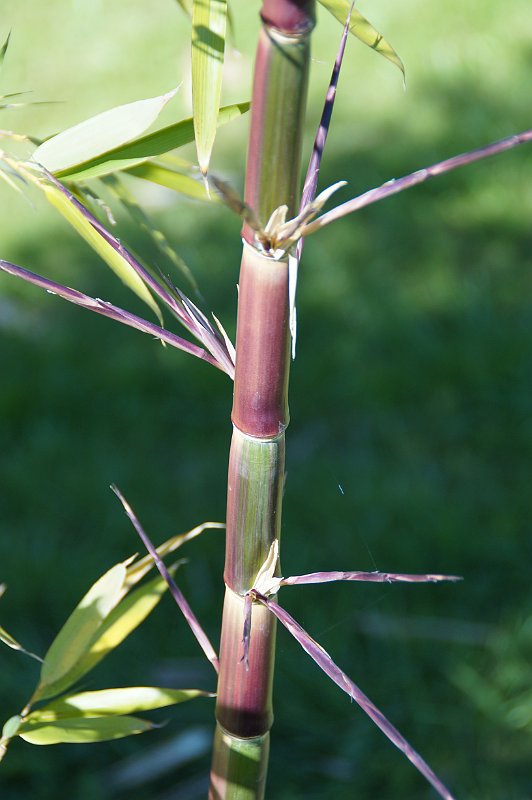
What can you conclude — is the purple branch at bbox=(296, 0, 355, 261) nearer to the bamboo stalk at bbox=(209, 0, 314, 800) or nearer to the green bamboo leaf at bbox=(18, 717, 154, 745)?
the bamboo stalk at bbox=(209, 0, 314, 800)

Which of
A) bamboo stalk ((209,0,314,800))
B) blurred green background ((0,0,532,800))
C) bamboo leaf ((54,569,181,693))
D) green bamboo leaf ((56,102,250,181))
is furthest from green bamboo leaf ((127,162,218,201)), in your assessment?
blurred green background ((0,0,532,800))

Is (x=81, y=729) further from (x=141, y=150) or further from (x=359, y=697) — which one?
(x=141, y=150)

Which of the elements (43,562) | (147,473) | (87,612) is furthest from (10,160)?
(147,473)

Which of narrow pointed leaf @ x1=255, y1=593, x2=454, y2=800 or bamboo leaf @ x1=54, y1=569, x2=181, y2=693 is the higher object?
narrow pointed leaf @ x1=255, y1=593, x2=454, y2=800

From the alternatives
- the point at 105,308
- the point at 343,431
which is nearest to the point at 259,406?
the point at 105,308

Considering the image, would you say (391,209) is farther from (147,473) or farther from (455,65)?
(147,473)

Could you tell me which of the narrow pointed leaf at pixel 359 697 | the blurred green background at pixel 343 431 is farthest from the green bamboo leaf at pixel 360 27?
the blurred green background at pixel 343 431
